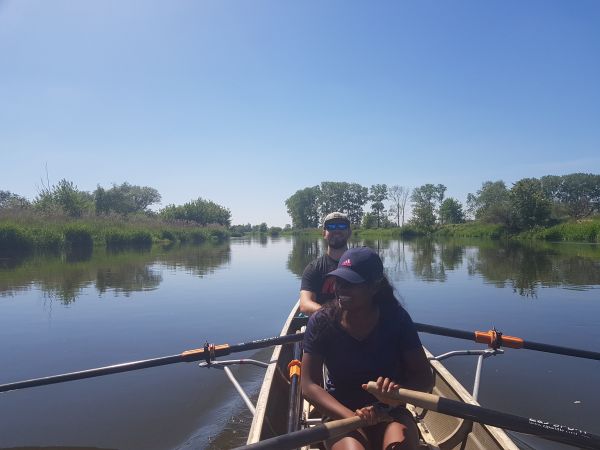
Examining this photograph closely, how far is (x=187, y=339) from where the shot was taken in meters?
7.48

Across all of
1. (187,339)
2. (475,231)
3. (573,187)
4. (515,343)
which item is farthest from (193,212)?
(573,187)

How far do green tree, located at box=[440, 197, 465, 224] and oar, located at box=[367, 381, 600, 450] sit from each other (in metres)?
74.7

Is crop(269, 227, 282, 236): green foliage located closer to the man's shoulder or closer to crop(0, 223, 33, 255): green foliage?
crop(0, 223, 33, 255): green foliage

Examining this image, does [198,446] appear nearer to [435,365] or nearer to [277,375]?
[277,375]

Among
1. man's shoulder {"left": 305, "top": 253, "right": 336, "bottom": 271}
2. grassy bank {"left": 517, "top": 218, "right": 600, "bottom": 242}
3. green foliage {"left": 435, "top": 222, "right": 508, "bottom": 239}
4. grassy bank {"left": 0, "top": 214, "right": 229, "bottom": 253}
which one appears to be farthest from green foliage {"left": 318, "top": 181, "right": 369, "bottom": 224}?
man's shoulder {"left": 305, "top": 253, "right": 336, "bottom": 271}

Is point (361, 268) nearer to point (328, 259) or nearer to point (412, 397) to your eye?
point (412, 397)

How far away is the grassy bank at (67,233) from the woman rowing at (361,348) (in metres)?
21.6

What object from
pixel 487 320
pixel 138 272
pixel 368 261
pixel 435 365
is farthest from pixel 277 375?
pixel 138 272

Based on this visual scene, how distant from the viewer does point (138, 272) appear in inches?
629

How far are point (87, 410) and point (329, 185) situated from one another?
90.7m

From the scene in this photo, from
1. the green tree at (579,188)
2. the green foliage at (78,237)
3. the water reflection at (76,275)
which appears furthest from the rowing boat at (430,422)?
the green tree at (579,188)

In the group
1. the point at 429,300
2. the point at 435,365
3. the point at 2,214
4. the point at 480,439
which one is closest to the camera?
the point at 480,439

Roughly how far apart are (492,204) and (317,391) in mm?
66477

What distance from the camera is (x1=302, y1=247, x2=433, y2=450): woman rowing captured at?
8.10 feet
